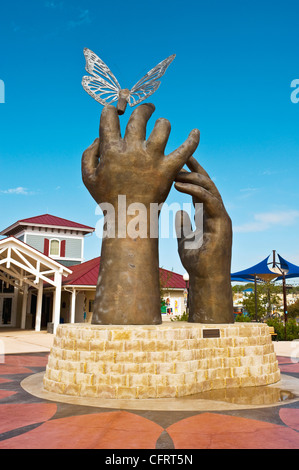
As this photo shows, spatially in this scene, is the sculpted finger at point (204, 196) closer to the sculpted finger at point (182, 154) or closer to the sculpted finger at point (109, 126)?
the sculpted finger at point (182, 154)

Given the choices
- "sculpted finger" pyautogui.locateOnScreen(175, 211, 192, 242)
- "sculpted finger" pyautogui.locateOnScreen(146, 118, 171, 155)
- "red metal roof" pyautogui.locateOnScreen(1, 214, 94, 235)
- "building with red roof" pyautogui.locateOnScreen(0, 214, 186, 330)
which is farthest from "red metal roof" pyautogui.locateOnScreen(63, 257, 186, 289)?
"sculpted finger" pyautogui.locateOnScreen(146, 118, 171, 155)

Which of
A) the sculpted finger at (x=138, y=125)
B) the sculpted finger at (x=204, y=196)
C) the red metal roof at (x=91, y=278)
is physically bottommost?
the red metal roof at (x=91, y=278)

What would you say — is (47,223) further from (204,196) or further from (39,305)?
(204,196)

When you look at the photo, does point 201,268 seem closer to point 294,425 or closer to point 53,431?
point 294,425

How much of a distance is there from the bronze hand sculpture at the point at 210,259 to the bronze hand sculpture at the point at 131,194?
69 centimetres

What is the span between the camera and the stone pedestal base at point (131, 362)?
21.1ft

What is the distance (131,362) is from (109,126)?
4.81 meters

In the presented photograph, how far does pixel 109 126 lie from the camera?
8.11 metres

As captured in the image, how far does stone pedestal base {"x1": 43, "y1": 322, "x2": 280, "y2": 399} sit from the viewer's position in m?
6.42

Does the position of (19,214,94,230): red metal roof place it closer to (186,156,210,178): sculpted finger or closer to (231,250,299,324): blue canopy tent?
(231,250,299,324): blue canopy tent

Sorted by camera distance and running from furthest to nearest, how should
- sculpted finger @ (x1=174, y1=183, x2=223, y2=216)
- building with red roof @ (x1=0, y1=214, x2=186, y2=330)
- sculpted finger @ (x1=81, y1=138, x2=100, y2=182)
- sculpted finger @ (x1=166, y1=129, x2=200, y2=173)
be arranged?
building with red roof @ (x1=0, y1=214, x2=186, y2=330) < sculpted finger @ (x1=81, y1=138, x2=100, y2=182) < sculpted finger @ (x1=174, y1=183, x2=223, y2=216) < sculpted finger @ (x1=166, y1=129, x2=200, y2=173)

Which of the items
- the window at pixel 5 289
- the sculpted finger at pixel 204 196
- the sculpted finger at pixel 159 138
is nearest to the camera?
the sculpted finger at pixel 159 138

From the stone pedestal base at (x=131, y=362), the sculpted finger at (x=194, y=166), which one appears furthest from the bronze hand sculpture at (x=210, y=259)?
the stone pedestal base at (x=131, y=362)
